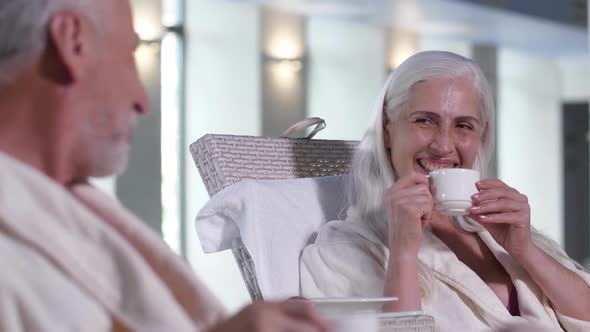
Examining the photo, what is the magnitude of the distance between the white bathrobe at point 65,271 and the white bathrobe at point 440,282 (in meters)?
1.43

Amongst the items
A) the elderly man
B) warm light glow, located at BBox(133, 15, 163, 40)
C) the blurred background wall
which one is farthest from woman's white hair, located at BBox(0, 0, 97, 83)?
warm light glow, located at BBox(133, 15, 163, 40)

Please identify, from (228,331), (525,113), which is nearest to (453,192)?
(228,331)

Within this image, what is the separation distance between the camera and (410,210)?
213cm

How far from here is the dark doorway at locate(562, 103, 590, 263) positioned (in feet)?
34.2

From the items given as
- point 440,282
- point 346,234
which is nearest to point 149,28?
point 346,234

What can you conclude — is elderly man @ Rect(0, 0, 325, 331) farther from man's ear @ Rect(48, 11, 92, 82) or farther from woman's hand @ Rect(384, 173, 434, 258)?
woman's hand @ Rect(384, 173, 434, 258)

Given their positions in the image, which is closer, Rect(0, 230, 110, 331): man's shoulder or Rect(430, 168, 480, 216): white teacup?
Rect(0, 230, 110, 331): man's shoulder

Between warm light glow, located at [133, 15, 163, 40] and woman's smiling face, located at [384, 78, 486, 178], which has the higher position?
warm light glow, located at [133, 15, 163, 40]

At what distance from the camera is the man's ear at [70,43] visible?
0.76m

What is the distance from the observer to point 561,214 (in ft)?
33.4

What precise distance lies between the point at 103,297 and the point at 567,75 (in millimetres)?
9878

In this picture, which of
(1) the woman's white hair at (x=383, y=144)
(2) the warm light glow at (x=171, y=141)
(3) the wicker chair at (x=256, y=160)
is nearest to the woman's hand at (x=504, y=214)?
(1) the woman's white hair at (x=383, y=144)

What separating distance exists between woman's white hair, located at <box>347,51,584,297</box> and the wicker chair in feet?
0.79

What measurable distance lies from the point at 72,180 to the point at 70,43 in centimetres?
11
